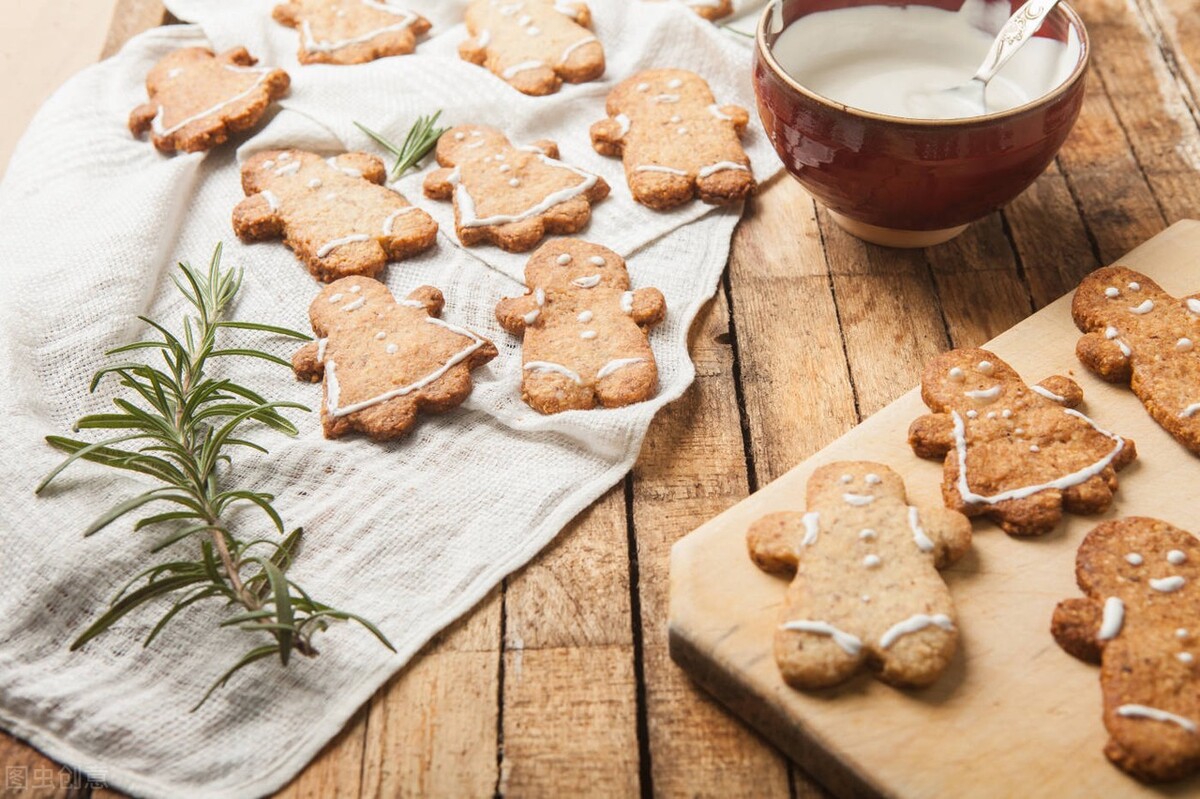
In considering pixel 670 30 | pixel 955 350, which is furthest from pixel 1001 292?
pixel 670 30

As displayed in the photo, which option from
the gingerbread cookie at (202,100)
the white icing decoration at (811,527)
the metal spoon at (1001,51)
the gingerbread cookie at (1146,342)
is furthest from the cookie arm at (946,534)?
A: the gingerbread cookie at (202,100)

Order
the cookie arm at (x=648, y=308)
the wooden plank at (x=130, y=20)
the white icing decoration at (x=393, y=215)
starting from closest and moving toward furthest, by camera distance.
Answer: the cookie arm at (x=648, y=308) → the white icing decoration at (x=393, y=215) → the wooden plank at (x=130, y=20)

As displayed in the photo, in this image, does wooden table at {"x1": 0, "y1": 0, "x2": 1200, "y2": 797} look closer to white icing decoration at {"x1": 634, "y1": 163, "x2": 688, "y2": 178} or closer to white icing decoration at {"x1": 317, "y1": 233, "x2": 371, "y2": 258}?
white icing decoration at {"x1": 634, "y1": 163, "x2": 688, "y2": 178}

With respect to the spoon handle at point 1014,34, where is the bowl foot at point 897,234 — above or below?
below

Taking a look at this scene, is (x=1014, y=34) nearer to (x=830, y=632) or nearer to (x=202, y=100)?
(x=830, y=632)

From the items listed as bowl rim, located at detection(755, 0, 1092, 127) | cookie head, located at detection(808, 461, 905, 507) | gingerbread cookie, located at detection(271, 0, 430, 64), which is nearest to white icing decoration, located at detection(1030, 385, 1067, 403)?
cookie head, located at detection(808, 461, 905, 507)

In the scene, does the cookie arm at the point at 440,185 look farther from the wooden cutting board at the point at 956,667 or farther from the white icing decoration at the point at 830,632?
the white icing decoration at the point at 830,632
